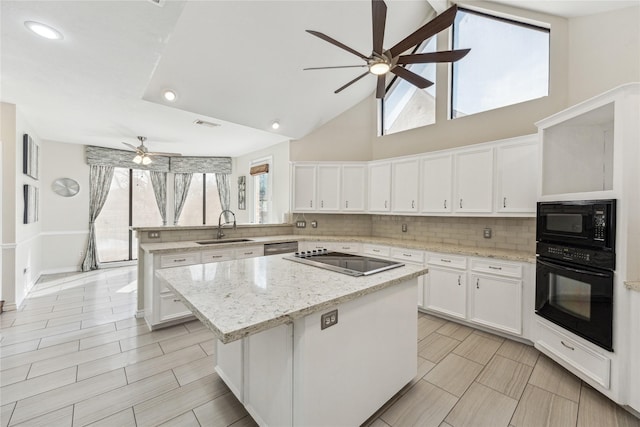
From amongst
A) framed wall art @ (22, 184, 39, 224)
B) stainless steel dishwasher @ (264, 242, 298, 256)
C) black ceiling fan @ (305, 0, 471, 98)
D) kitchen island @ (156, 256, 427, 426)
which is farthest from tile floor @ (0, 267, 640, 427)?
black ceiling fan @ (305, 0, 471, 98)

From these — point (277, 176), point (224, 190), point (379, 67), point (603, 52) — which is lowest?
point (224, 190)

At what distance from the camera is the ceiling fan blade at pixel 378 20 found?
70.7 inches

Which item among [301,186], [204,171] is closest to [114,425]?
[301,186]

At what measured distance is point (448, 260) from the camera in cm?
319

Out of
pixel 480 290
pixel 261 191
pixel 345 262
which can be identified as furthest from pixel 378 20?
pixel 261 191

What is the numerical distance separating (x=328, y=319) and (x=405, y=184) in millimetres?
3052

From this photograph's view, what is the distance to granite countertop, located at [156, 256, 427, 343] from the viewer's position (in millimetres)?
1064

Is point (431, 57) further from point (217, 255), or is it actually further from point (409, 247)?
point (217, 255)

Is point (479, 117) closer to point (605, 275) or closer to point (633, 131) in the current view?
point (633, 131)

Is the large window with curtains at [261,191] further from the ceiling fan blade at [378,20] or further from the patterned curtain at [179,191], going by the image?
the ceiling fan blade at [378,20]

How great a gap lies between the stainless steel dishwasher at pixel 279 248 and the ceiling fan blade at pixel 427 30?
2.82 metres

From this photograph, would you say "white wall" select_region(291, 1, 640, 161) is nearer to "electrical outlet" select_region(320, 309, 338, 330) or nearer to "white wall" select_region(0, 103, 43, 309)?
"electrical outlet" select_region(320, 309, 338, 330)

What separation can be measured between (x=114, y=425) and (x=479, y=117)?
4.68 m

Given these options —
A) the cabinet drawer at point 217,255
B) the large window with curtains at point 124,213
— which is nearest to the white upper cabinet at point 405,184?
the cabinet drawer at point 217,255
